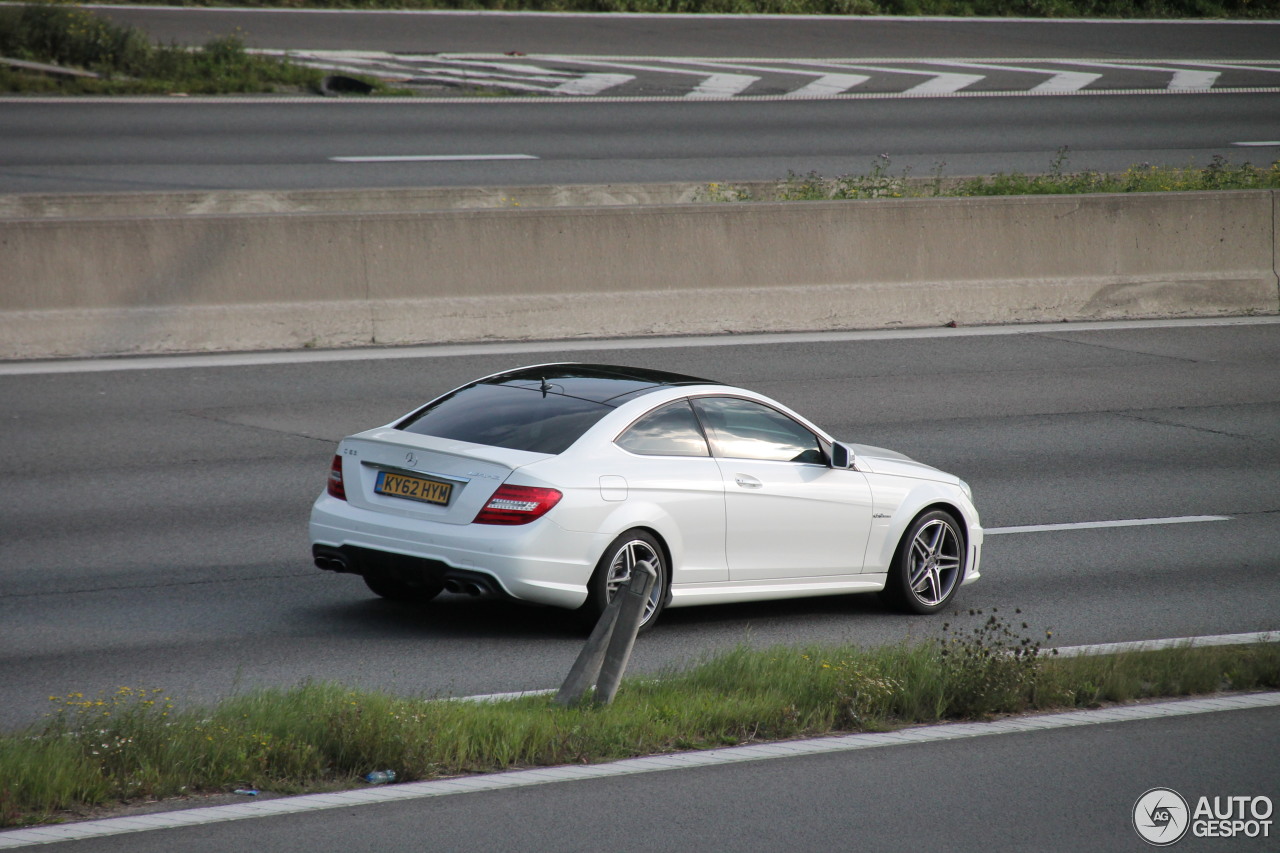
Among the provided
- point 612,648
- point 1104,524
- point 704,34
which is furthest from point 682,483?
point 704,34

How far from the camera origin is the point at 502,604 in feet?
31.0

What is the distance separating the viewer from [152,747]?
5.81 metres

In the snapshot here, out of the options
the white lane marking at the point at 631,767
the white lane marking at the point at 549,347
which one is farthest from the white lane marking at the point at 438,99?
the white lane marking at the point at 631,767

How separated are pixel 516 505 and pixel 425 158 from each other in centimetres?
1605

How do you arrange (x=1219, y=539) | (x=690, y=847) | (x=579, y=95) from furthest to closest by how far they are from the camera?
(x=579, y=95), (x=1219, y=539), (x=690, y=847)

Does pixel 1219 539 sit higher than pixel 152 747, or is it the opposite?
pixel 152 747

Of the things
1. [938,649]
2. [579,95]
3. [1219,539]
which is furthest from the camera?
[579,95]

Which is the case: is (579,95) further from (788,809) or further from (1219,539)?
(788,809)

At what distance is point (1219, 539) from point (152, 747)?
813 centimetres

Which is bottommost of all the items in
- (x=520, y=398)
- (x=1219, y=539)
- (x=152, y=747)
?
(x=1219, y=539)

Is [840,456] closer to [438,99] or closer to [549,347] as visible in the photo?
[549,347]

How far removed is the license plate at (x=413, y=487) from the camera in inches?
328

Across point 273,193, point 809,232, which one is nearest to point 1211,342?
point 809,232

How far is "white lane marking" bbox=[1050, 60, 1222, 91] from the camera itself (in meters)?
33.0
